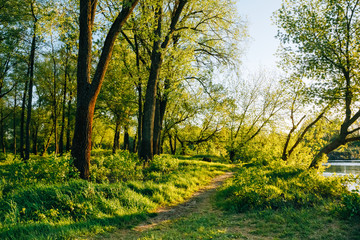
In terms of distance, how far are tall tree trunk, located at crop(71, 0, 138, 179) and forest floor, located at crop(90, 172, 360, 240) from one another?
3.10 meters

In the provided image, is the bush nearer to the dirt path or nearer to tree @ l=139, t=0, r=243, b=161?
the dirt path

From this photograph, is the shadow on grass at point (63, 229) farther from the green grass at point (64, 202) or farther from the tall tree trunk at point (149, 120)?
the tall tree trunk at point (149, 120)

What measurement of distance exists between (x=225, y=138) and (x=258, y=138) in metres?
4.26

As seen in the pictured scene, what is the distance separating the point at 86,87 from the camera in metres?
7.75

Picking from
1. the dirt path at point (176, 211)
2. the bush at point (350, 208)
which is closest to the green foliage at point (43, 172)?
the dirt path at point (176, 211)

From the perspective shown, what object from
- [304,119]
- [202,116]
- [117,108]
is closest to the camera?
[304,119]

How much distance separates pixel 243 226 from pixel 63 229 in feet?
13.1

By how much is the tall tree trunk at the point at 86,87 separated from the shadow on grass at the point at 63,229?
2.63m

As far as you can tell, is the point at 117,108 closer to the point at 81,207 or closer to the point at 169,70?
the point at 169,70

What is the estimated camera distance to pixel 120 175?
9.66 meters

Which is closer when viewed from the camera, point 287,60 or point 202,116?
point 287,60

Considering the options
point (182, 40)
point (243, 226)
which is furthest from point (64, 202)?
point (182, 40)

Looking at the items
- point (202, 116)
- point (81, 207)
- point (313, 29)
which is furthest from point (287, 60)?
point (202, 116)

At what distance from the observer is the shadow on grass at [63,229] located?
405 centimetres
